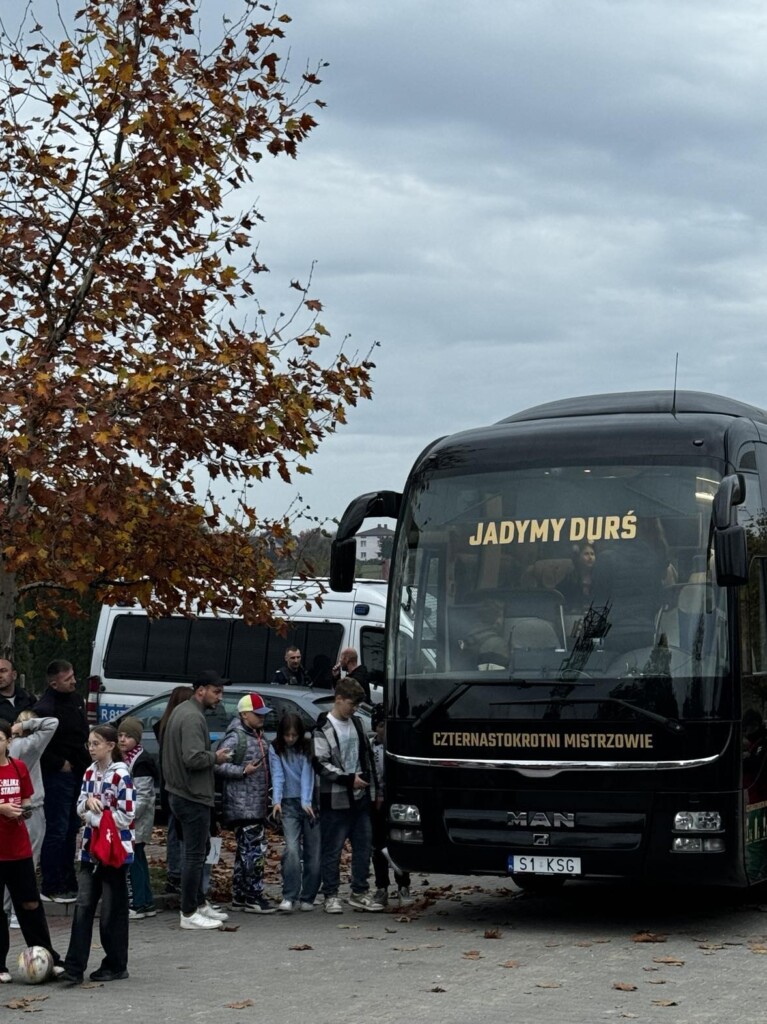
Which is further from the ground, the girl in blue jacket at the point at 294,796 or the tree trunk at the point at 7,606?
the tree trunk at the point at 7,606

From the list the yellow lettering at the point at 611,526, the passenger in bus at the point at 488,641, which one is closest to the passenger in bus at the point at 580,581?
the yellow lettering at the point at 611,526

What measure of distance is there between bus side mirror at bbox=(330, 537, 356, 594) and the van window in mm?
11680

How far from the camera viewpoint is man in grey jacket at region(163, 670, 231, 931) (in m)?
12.4

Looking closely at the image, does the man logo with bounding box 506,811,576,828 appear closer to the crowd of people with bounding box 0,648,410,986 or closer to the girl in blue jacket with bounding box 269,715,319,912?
the crowd of people with bounding box 0,648,410,986

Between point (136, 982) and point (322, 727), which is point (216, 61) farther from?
point (136, 982)

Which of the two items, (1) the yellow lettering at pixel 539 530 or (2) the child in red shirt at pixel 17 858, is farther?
(1) the yellow lettering at pixel 539 530

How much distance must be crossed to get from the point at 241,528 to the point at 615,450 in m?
4.18

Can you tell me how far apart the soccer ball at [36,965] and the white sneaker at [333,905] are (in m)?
3.45

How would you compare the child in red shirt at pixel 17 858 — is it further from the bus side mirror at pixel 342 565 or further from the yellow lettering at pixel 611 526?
the yellow lettering at pixel 611 526

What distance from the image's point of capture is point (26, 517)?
1392cm

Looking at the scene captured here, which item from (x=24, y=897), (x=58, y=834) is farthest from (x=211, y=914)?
(x=24, y=897)

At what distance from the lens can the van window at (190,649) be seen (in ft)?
83.1

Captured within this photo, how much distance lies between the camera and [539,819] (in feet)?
39.6

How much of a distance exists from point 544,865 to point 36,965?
356 centimetres
